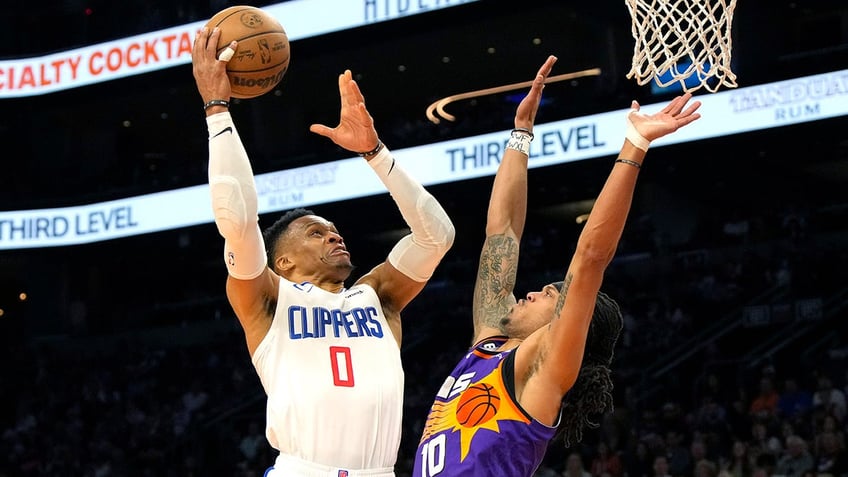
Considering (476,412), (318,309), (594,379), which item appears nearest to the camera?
(476,412)

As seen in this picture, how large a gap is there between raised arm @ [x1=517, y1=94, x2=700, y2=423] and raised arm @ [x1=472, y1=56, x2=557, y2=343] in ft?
2.08

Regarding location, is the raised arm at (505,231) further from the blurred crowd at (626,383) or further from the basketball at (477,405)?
the blurred crowd at (626,383)

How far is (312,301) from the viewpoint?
439 cm

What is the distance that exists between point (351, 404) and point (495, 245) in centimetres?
100

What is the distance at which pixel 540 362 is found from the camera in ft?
13.0

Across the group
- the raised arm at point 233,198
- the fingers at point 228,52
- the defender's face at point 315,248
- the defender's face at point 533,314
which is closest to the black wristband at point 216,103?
the raised arm at point 233,198

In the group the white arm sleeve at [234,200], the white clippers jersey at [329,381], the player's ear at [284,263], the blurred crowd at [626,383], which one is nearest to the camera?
the white arm sleeve at [234,200]

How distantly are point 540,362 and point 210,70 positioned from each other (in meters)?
1.51

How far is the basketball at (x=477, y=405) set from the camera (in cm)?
406

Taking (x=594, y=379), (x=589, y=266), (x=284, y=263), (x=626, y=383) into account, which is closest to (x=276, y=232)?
(x=284, y=263)

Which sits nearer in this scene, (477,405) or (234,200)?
(234,200)

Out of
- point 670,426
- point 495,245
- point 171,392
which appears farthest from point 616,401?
point 495,245

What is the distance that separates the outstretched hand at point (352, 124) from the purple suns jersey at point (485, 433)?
3.27 ft

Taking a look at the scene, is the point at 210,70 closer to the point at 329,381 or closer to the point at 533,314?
the point at 329,381
